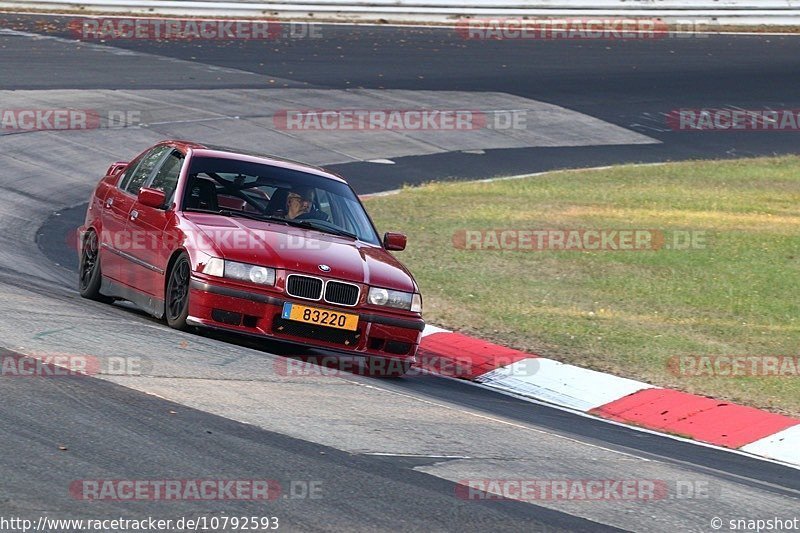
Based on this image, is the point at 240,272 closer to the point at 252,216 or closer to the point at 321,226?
the point at 252,216

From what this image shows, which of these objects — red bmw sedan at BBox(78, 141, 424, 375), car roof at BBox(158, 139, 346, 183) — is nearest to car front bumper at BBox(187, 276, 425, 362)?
red bmw sedan at BBox(78, 141, 424, 375)

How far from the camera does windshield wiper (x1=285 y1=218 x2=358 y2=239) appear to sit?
34.0 feet

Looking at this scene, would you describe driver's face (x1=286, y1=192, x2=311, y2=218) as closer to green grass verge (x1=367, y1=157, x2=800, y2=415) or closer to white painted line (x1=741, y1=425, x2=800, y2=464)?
green grass verge (x1=367, y1=157, x2=800, y2=415)

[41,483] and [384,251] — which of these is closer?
[41,483]

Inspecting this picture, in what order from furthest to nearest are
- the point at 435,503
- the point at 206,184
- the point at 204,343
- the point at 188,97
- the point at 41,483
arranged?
1. the point at 188,97
2. the point at 206,184
3. the point at 204,343
4. the point at 435,503
5. the point at 41,483

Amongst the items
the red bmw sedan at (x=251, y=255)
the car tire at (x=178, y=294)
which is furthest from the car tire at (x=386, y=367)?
the car tire at (x=178, y=294)

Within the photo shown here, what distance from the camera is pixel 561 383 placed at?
10.6m

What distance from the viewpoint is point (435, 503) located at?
6.27 meters

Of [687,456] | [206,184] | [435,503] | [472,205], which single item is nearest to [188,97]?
[472,205]

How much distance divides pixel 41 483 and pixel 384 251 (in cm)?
499

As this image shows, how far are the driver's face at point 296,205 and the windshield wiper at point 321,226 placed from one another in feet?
0.30

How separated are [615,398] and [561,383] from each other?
0.50m

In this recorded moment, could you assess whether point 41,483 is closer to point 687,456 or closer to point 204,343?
point 204,343

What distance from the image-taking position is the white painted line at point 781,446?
29.4 ft
